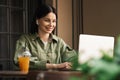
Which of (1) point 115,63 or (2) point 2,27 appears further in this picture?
(2) point 2,27

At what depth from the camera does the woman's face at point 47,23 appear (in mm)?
3059

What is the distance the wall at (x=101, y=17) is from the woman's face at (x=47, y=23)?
1.62 m

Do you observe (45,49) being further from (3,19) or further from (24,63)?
(3,19)

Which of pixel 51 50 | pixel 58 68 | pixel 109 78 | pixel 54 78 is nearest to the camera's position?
pixel 109 78

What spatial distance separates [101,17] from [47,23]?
5.85ft

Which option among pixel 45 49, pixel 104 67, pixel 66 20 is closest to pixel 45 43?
pixel 45 49

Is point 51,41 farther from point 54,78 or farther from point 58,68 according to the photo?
point 54,78

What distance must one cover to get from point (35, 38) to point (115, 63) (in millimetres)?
2785

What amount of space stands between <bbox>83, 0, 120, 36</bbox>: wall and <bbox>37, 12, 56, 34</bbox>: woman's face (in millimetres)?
1622

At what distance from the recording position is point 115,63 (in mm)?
311

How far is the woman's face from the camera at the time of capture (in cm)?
306

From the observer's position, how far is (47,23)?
3098 millimetres

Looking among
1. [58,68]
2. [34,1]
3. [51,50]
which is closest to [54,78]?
[58,68]

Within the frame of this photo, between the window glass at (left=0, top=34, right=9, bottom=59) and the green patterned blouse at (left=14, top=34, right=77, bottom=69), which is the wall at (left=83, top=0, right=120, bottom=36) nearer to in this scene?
the window glass at (left=0, top=34, right=9, bottom=59)
